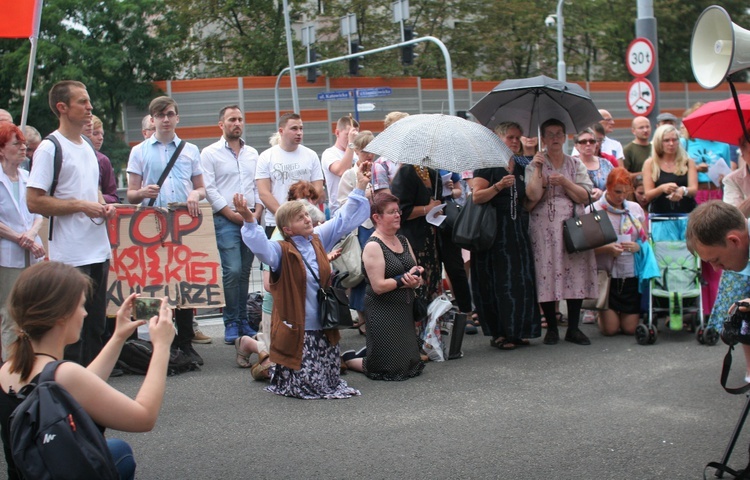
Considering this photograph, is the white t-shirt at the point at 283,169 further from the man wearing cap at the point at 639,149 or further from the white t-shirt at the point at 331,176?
the man wearing cap at the point at 639,149

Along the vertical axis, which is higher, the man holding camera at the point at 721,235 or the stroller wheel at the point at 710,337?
the man holding camera at the point at 721,235

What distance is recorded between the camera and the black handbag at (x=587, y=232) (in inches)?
334

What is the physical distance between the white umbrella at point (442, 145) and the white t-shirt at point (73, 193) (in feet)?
7.67

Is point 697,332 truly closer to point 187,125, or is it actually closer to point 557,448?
point 557,448

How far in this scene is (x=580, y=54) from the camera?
3697 centimetres

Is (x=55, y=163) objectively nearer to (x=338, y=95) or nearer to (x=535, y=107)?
(x=535, y=107)

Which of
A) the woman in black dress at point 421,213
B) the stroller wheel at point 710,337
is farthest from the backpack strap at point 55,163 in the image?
the stroller wheel at point 710,337

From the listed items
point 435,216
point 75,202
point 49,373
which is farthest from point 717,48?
point 49,373

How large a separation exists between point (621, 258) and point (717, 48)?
349 cm

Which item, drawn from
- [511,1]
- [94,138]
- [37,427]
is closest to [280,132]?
[94,138]

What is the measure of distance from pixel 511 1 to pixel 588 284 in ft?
93.4

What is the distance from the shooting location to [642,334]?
859cm

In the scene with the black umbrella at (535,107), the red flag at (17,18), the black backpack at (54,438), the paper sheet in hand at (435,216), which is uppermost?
the red flag at (17,18)

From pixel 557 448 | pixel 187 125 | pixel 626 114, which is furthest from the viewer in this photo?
pixel 626 114
